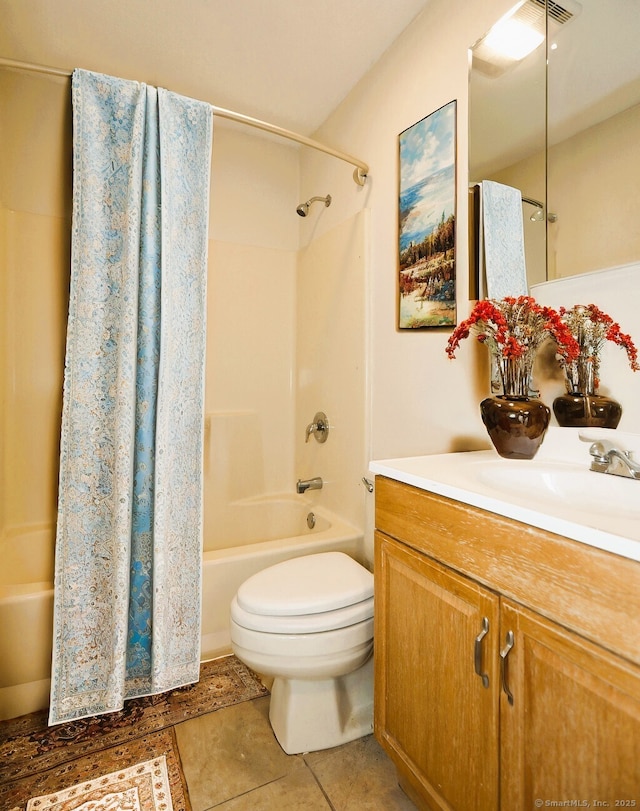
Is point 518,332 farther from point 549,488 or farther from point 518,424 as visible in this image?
point 549,488

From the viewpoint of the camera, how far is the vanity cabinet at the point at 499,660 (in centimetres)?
60

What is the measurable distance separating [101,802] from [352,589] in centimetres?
82

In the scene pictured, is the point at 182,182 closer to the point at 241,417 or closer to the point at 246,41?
the point at 246,41

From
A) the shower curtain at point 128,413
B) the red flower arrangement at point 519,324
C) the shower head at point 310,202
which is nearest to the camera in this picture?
the red flower arrangement at point 519,324

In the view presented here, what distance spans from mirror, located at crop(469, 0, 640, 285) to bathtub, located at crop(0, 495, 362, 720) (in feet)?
4.30

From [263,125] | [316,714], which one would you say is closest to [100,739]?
[316,714]

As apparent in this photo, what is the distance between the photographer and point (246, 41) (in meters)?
1.66

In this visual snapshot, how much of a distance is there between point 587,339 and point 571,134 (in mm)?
533

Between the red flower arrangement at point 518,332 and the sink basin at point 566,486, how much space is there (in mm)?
224

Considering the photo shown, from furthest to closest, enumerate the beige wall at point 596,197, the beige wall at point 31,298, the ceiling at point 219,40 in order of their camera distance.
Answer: the beige wall at point 31,298 → the ceiling at point 219,40 → the beige wall at point 596,197

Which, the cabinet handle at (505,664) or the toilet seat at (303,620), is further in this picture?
the toilet seat at (303,620)

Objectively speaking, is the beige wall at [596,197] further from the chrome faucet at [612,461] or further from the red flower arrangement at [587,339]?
the chrome faucet at [612,461]

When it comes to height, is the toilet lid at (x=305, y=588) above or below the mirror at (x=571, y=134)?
below

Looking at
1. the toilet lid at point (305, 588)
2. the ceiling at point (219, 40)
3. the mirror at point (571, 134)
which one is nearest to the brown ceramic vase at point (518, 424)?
the mirror at point (571, 134)
